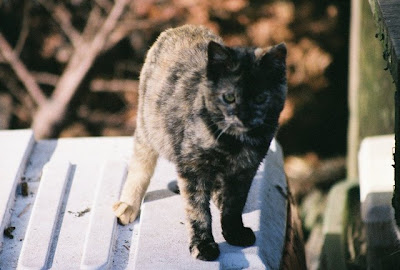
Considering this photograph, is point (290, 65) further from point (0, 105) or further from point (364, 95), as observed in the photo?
point (0, 105)

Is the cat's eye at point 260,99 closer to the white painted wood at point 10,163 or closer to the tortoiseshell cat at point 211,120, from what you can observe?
the tortoiseshell cat at point 211,120

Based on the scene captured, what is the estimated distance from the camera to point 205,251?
7.45 ft

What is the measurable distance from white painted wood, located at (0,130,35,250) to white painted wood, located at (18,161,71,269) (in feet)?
0.35

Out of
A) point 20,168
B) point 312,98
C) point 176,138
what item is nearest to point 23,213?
point 20,168

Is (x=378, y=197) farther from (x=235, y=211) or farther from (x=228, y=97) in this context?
(x=228, y=97)

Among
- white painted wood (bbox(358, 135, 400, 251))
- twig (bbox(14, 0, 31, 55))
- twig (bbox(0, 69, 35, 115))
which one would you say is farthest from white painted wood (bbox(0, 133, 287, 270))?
twig (bbox(0, 69, 35, 115))

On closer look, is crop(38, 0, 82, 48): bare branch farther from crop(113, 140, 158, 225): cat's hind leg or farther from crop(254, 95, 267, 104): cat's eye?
crop(254, 95, 267, 104): cat's eye

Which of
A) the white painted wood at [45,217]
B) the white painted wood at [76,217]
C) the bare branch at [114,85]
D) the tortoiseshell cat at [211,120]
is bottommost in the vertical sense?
the bare branch at [114,85]

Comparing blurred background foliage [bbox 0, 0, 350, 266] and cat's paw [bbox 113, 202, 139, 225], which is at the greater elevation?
cat's paw [bbox 113, 202, 139, 225]

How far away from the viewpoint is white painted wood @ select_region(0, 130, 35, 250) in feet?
8.43

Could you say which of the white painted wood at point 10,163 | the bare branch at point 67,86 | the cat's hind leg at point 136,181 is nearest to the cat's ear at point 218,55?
the cat's hind leg at point 136,181

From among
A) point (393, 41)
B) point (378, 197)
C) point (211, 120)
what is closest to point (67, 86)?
point (378, 197)

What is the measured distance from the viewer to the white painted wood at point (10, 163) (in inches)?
101

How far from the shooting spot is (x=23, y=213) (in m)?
2.62
